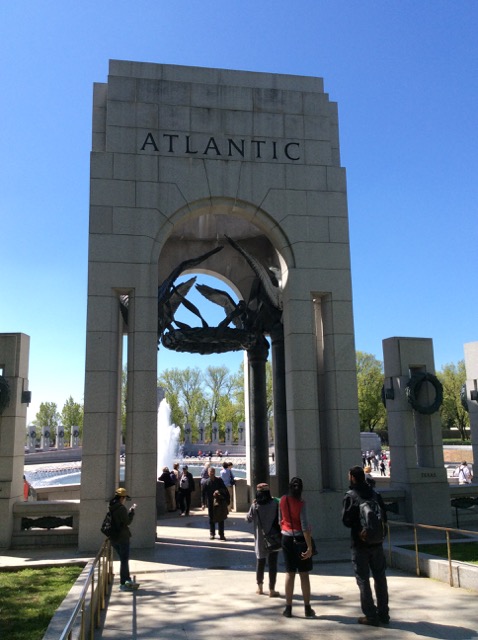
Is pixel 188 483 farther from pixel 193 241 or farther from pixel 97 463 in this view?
pixel 193 241

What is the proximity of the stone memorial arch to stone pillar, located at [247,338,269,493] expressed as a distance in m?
2.40

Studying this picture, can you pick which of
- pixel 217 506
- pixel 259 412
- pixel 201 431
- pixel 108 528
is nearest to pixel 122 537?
pixel 108 528

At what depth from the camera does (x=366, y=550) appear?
6734mm

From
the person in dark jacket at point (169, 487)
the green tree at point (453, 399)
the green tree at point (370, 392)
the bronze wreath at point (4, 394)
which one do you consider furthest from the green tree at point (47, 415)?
the bronze wreath at point (4, 394)

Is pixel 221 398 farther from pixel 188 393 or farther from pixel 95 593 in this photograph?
pixel 95 593

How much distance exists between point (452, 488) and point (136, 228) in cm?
1039

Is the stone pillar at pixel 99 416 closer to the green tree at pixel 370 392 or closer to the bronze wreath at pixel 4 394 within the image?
the bronze wreath at pixel 4 394

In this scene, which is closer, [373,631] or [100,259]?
[373,631]

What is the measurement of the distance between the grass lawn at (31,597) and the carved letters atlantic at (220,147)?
9.31 metres

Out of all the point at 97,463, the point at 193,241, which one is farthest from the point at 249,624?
the point at 193,241

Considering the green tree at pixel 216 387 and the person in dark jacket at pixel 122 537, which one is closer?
the person in dark jacket at pixel 122 537

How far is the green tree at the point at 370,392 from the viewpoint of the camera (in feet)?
226

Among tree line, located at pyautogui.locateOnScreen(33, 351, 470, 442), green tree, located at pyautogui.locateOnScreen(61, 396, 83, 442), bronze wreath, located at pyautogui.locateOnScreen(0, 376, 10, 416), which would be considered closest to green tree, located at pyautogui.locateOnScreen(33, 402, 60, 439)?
green tree, located at pyautogui.locateOnScreen(61, 396, 83, 442)

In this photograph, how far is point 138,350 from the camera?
12602mm
